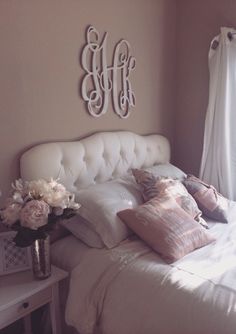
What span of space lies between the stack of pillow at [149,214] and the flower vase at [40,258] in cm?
30

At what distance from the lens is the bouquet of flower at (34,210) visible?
150 centimetres

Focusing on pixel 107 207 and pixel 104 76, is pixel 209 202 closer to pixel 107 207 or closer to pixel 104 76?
pixel 107 207

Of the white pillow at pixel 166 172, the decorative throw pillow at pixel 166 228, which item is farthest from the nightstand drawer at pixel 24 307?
the white pillow at pixel 166 172

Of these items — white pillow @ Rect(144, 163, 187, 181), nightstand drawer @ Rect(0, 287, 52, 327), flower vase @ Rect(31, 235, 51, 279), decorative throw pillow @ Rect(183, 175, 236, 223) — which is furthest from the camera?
white pillow @ Rect(144, 163, 187, 181)

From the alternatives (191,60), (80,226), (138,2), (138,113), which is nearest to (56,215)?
(80,226)

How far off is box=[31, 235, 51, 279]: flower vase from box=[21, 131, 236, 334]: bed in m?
0.17

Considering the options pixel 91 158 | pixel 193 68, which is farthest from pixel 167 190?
pixel 193 68

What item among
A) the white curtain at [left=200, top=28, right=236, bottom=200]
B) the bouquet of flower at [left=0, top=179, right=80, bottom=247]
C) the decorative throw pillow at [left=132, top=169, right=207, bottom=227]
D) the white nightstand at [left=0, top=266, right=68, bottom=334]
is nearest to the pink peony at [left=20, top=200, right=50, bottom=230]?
the bouquet of flower at [left=0, top=179, right=80, bottom=247]

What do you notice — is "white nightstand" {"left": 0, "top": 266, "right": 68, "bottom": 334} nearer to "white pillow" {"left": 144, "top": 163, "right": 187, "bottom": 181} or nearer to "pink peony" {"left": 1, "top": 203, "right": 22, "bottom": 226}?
"pink peony" {"left": 1, "top": 203, "right": 22, "bottom": 226}

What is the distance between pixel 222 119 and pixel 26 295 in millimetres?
2107

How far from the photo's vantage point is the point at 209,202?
222 cm

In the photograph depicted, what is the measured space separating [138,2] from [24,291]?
228cm

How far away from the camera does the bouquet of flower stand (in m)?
1.50

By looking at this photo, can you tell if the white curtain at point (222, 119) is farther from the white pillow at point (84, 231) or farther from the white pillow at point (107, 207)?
the white pillow at point (84, 231)
